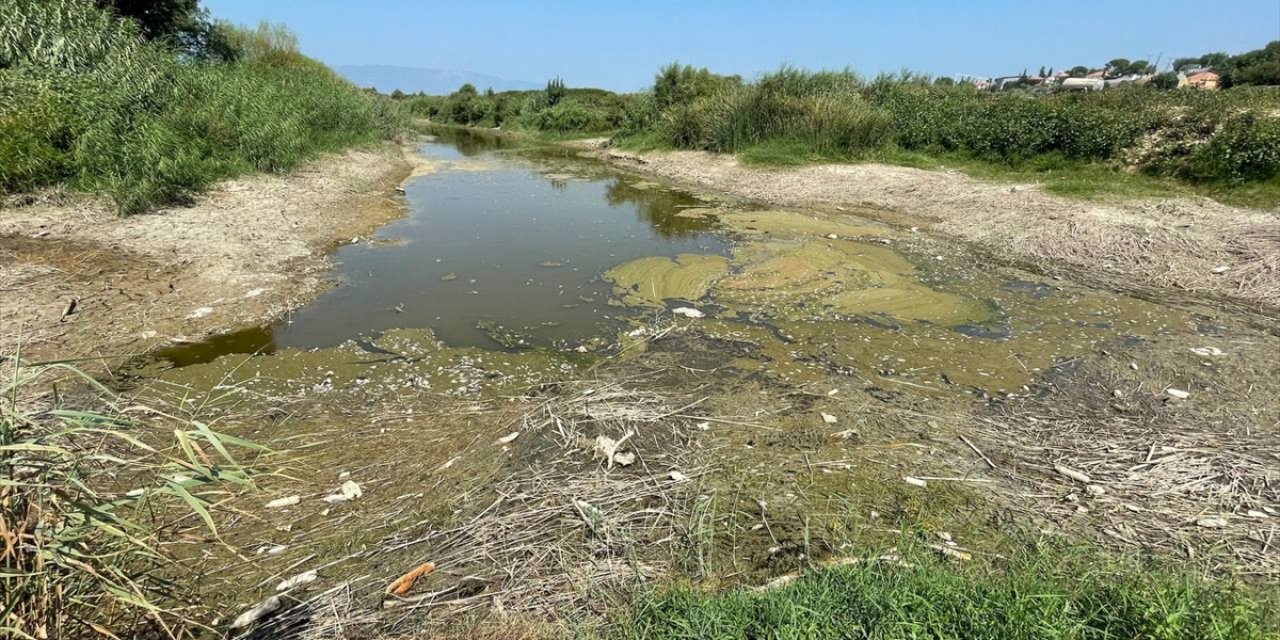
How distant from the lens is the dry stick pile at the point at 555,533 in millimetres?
2516

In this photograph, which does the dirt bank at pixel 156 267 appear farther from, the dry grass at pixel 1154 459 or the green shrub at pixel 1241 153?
the green shrub at pixel 1241 153

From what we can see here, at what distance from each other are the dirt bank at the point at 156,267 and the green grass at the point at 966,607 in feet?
18.6

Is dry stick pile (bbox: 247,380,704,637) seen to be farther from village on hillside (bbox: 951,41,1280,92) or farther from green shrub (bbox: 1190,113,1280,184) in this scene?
village on hillside (bbox: 951,41,1280,92)

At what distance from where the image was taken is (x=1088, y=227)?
29.8ft

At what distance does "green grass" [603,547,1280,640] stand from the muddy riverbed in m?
0.31

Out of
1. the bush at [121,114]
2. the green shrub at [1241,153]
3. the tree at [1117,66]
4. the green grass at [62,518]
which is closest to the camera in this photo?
the green grass at [62,518]

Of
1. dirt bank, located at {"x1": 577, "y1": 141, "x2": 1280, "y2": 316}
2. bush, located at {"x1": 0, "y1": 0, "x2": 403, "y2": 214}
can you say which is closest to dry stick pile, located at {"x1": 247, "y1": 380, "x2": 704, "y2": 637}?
→ dirt bank, located at {"x1": 577, "y1": 141, "x2": 1280, "y2": 316}

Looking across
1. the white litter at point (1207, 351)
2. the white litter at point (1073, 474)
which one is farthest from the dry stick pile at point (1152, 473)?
the white litter at point (1207, 351)

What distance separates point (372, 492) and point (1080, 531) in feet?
13.0

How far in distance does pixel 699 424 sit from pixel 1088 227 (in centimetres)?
872

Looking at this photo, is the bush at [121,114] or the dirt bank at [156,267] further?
the bush at [121,114]

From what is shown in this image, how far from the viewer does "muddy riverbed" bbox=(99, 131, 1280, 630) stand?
2.86 m

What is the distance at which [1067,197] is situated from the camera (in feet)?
37.1

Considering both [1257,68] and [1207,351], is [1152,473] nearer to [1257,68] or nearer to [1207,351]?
[1207,351]
